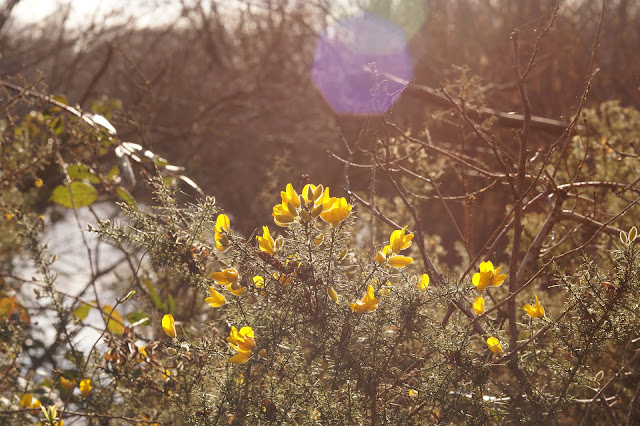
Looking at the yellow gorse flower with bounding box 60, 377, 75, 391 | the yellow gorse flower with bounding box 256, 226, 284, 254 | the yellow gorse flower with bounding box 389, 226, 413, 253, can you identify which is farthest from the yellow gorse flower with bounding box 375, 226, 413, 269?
the yellow gorse flower with bounding box 60, 377, 75, 391

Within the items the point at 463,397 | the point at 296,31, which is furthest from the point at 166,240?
the point at 296,31

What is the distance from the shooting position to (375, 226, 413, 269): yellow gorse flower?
66 cm

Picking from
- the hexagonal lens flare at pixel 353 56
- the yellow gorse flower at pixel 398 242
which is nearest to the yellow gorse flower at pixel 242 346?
the yellow gorse flower at pixel 398 242

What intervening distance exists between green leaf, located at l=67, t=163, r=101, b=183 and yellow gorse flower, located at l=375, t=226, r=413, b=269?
3.04 ft

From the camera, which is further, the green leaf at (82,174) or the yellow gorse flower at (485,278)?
the green leaf at (82,174)

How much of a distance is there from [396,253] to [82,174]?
0.99 meters

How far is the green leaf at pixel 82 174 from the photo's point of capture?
135 centimetres

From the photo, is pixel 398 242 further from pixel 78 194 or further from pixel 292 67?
pixel 292 67

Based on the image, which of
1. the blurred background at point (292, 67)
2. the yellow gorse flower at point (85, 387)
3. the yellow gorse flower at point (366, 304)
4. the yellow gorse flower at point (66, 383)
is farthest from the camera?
the blurred background at point (292, 67)

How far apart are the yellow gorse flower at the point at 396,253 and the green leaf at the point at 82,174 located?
0.93 meters

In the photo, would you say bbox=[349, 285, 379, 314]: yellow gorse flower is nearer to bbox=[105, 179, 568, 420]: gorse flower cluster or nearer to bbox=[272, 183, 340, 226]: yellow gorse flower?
bbox=[105, 179, 568, 420]: gorse flower cluster

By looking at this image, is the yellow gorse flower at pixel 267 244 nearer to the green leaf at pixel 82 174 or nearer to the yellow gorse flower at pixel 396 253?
the yellow gorse flower at pixel 396 253

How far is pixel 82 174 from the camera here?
1.36 metres

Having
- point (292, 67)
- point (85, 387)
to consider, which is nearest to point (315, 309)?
point (85, 387)
